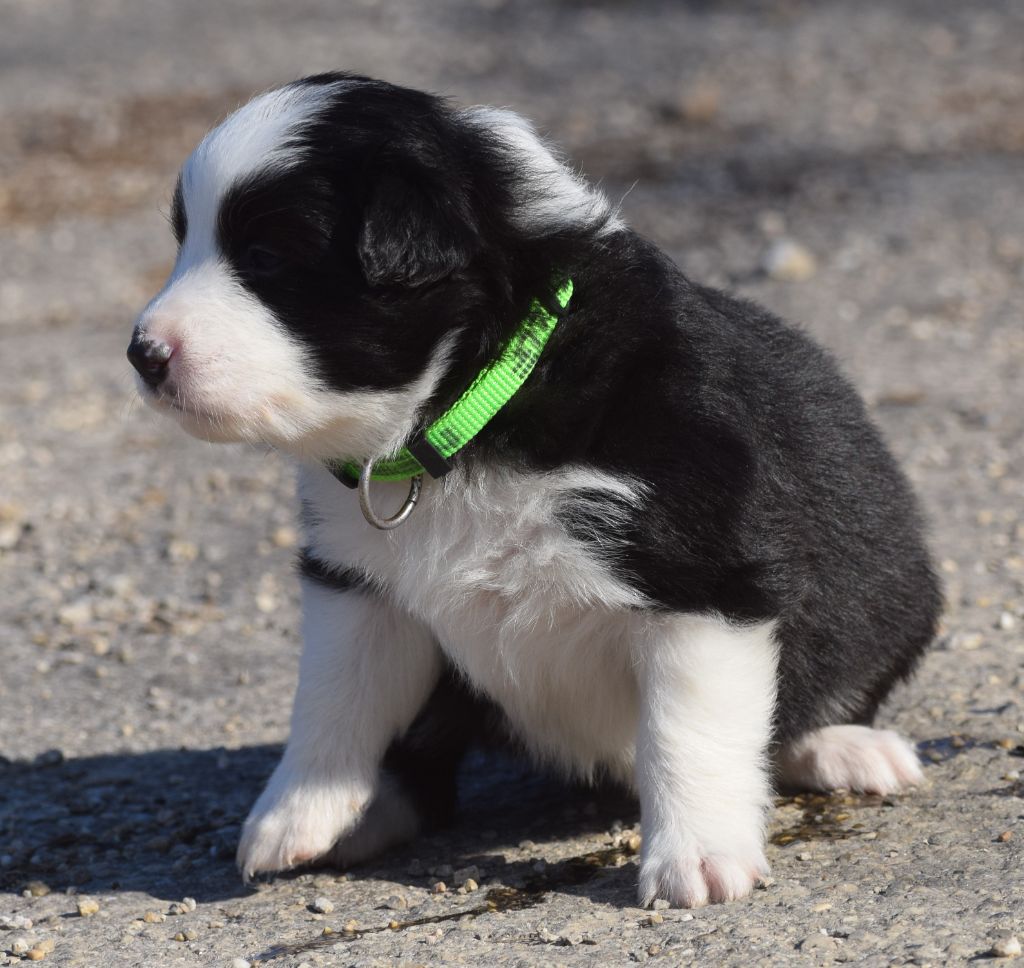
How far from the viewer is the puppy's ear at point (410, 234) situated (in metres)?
2.77

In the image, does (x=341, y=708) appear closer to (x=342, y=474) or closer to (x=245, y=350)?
(x=342, y=474)

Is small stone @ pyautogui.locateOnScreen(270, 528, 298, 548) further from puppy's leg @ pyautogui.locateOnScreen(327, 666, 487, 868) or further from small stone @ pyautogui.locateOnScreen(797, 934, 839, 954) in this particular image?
small stone @ pyautogui.locateOnScreen(797, 934, 839, 954)

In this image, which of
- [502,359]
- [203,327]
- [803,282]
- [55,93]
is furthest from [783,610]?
[55,93]

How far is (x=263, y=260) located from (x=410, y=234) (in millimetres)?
292

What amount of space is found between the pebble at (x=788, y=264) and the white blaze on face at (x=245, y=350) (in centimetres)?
581

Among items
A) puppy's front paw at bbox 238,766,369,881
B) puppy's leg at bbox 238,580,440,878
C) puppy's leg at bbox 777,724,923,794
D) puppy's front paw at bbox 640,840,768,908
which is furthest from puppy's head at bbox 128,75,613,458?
puppy's leg at bbox 777,724,923,794

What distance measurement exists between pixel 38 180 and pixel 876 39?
285 inches

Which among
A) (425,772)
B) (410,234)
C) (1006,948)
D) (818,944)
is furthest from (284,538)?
(1006,948)

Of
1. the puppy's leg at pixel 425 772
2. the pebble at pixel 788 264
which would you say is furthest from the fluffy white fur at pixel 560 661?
the pebble at pixel 788 264

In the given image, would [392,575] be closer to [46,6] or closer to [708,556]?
[708,556]

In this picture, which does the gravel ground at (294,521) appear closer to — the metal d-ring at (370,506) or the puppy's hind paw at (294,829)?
the puppy's hind paw at (294,829)

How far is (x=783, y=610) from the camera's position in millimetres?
3047

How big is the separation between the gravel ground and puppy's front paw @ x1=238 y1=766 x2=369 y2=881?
86mm

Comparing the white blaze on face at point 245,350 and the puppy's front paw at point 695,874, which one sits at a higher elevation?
the white blaze on face at point 245,350
